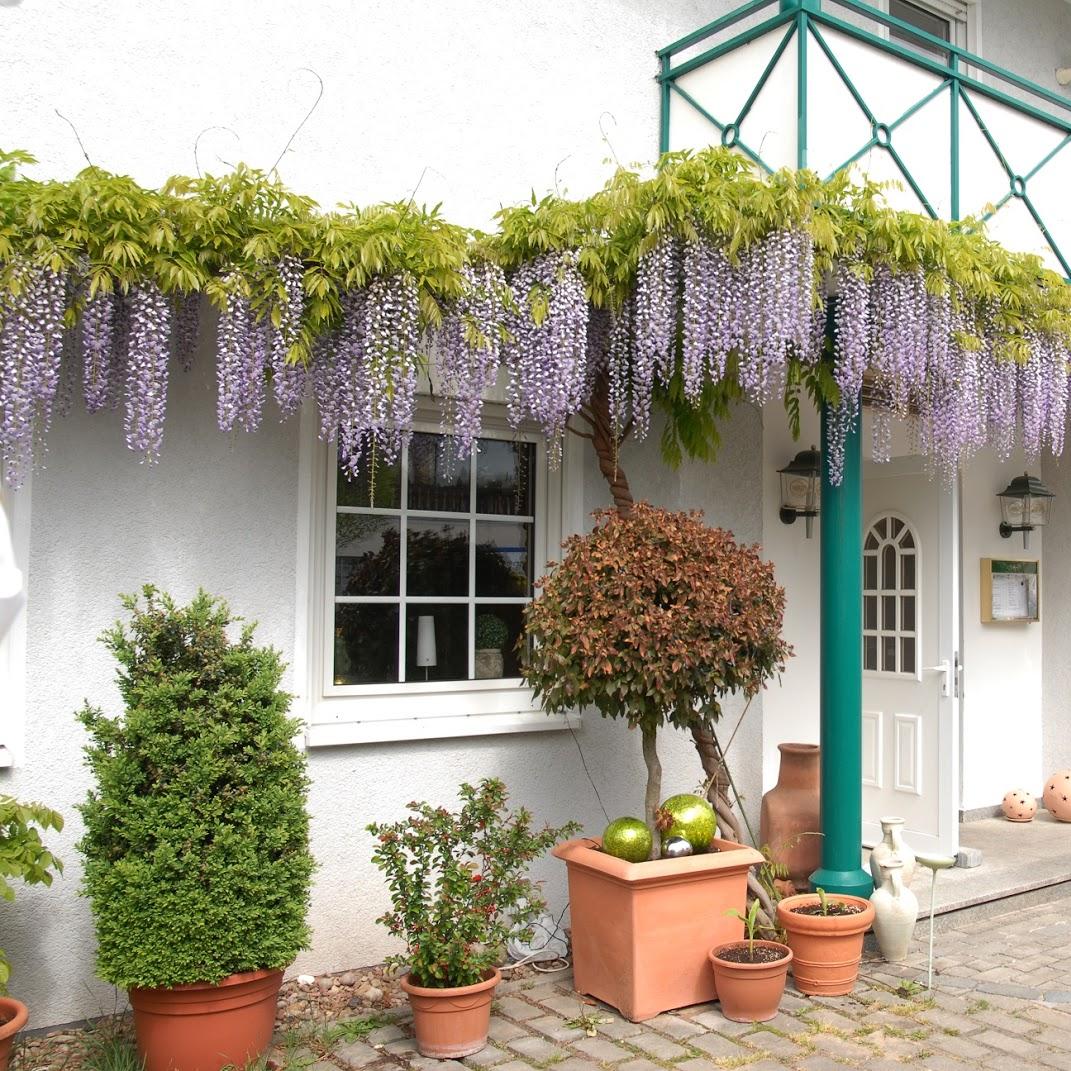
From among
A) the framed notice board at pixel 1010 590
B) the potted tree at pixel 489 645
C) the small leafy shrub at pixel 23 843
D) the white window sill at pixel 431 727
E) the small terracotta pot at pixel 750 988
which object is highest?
the framed notice board at pixel 1010 590

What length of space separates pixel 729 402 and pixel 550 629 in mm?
1789

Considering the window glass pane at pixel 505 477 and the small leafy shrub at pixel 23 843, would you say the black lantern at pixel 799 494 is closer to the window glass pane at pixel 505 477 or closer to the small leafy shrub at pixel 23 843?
the window glass pane at pixel 505 477

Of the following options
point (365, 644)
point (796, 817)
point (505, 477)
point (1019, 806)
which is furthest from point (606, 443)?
point (1019, 806)

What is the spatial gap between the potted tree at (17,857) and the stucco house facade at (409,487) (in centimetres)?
44

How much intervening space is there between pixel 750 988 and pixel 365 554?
7.27 feet

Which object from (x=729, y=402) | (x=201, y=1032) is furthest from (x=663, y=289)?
(x=201, y=1032)

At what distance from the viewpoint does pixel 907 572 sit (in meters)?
6.14

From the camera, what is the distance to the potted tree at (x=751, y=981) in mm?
3887

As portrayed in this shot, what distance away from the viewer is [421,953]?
3.64 meters

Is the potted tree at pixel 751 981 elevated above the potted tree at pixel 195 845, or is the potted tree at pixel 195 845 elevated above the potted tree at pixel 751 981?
the potted tree at pixel 195 845

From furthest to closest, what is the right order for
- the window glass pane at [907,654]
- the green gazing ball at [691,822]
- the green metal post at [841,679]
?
the window glass pane at [907,654] → the green metal post at [841,679] → the green gazing ball at [691,822]

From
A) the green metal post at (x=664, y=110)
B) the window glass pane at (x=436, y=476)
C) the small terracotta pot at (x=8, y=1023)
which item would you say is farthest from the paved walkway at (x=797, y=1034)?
the green metal post at (x=664, y=110)

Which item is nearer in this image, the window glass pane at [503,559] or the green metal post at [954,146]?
the window glass pane at [503,559]

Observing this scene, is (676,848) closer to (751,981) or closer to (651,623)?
(751,981)
